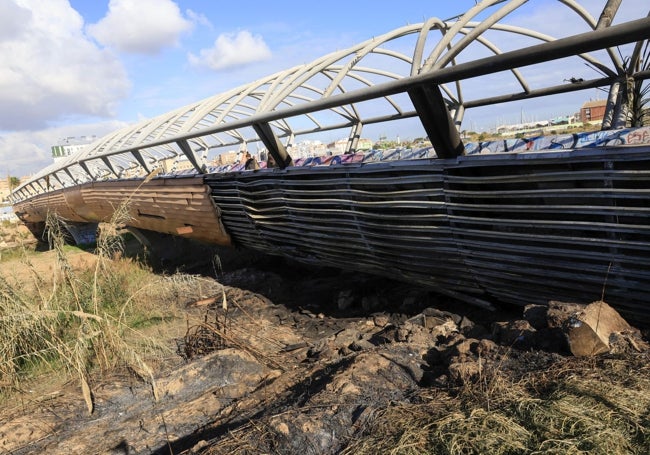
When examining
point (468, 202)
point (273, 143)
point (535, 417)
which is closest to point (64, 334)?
point (273, 143)

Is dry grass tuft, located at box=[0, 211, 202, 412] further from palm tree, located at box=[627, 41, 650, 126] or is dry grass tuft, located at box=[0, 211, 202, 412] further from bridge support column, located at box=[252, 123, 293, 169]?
palm tree, located at box=[627, 41, 650, 126]

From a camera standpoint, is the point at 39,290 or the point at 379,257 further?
the point at 379,257

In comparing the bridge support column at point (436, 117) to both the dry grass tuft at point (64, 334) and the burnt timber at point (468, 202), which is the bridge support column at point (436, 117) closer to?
the burnt timber at point (468, 202)

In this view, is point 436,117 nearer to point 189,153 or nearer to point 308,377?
point 308,377

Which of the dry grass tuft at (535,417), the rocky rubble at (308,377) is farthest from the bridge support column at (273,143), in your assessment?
the dry grass tuft at (535,417)

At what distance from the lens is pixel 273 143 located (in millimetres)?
6961

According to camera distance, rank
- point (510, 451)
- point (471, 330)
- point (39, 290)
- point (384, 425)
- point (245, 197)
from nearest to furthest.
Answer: point (510, 451)
point (384, 425)
point (471, 330)
point (39, 290)
point (245, 197)

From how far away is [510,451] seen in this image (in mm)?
2535

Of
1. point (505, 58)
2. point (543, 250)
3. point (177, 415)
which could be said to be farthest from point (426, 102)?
point (177, 415)

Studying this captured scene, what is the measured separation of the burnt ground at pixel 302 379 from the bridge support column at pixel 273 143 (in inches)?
89.7

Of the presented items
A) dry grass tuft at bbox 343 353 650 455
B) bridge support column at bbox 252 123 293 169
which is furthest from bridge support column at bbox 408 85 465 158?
bridge support column at bbox 252 123 293 169

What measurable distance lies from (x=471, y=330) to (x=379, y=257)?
1.78 metres

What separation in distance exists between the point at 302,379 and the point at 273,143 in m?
3.59

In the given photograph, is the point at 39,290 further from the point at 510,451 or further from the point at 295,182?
the point at 510,451
